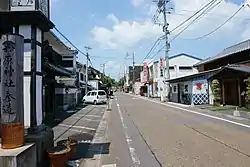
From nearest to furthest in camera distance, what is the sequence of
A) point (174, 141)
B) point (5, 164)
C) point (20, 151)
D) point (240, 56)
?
point (5, 164), point (20, 151), point (174, 141), point (240, 56)

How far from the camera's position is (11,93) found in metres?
6.73

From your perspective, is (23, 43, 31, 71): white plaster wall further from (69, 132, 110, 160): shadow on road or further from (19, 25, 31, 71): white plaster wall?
(69, 132, 110, 160): shadow on road

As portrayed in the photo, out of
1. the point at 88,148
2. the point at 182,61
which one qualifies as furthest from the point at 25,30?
the point at 182,61

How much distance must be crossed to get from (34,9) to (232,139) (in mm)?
8785

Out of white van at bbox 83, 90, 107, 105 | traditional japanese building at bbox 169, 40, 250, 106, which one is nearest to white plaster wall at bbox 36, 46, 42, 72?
traditional japanese building at bbox 169, 40, 250, 106

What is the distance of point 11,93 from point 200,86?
30.3m

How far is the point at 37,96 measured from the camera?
825 centimetres

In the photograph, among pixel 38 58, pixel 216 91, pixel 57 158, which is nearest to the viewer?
pixel 57 158

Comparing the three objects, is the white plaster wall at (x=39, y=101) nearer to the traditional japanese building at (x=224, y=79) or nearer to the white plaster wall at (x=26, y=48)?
the white plaster wall at (x=26, y=48)

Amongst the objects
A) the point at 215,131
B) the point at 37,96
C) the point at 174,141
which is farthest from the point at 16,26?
the point at 215,131

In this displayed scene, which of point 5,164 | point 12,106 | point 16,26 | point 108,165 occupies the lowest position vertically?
point 108,165

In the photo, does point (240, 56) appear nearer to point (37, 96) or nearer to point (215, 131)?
point (215, 131)

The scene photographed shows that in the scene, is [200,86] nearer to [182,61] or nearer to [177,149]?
[182,61]

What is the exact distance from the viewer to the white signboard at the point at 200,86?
34.3 m
